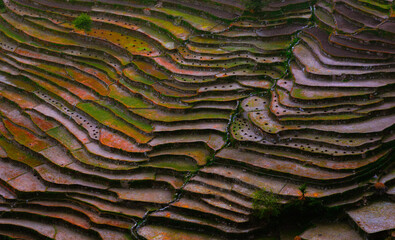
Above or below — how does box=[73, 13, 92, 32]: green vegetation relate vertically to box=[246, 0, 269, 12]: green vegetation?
above

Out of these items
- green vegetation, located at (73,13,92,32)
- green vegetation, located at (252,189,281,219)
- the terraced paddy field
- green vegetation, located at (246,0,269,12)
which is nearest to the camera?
green vegetation, located at (252,189,281,219)

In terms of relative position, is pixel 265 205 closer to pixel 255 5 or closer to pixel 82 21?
pixel 255 5

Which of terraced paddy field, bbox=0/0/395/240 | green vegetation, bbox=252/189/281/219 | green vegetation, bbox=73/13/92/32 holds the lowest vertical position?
green vegetation, bbox=252/189/281/219

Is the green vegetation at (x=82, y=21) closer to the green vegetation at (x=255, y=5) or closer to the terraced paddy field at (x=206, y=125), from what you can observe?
the terraced paddy field at (x=206, y=125)

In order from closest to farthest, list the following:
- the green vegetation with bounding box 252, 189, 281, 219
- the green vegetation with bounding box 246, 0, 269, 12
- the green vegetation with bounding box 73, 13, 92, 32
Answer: the green vegetation with bounding box 252, 189, 281, 219 → the green vegetation with bounding box 246, 0, 269, 12 → the green vegetation with bounding box 73, 13, 92, 32

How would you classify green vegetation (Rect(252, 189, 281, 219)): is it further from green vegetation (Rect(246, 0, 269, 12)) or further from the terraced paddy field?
green vegetation (Rect(246, 0, 269, 12))

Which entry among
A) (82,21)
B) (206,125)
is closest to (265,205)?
(206,125)

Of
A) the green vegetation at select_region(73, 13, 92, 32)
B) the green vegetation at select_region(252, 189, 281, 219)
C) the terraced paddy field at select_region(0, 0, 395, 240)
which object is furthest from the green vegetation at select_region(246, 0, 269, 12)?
the green vegetation at select_region(252, 189, 281, 219)
